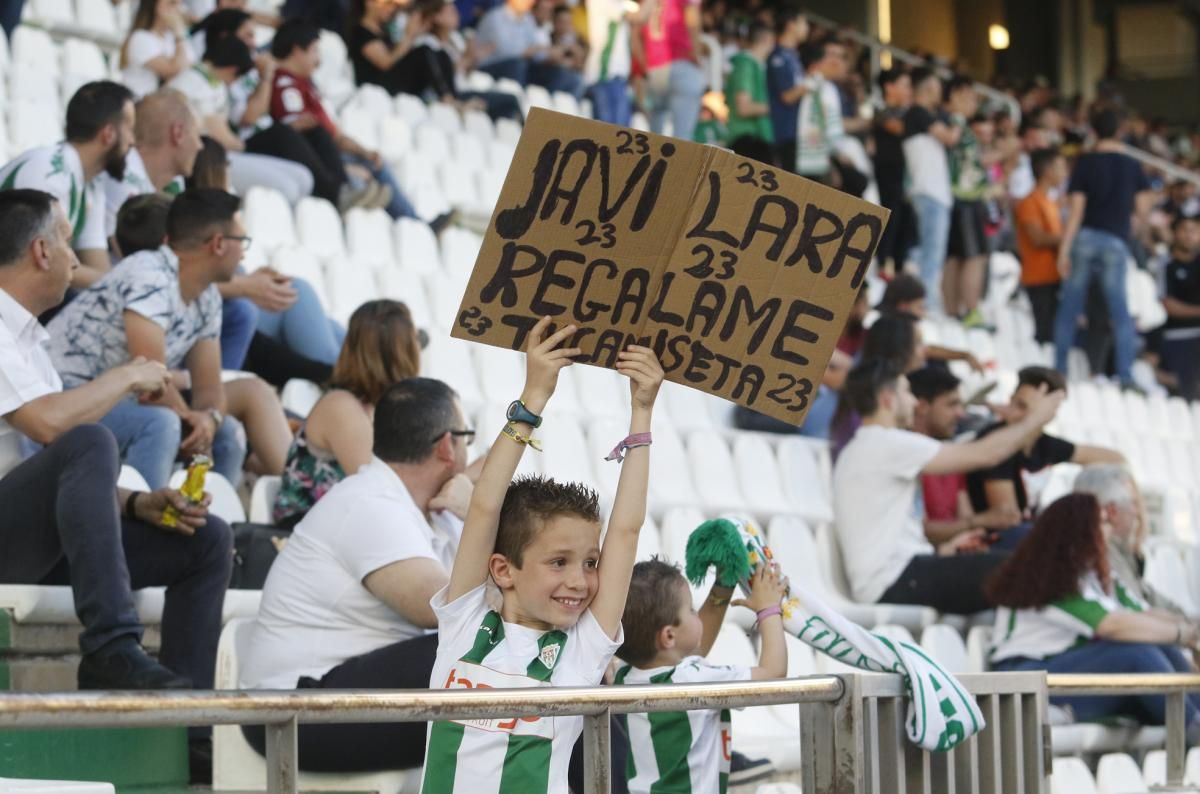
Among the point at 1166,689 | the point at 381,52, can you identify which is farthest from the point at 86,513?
the point at 381,52

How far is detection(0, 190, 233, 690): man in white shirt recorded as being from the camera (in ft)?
10.6

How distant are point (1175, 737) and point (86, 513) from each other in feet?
7.90

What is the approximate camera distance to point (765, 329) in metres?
2.78

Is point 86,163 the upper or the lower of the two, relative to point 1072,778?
upper

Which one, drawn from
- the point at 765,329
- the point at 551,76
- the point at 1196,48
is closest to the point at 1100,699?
the point at 765,329

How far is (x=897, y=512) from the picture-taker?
18.0ft

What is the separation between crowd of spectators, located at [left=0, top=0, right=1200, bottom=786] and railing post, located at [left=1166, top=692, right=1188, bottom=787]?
0.75 metres

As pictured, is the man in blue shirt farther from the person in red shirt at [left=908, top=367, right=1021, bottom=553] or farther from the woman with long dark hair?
the woman with long dark hair

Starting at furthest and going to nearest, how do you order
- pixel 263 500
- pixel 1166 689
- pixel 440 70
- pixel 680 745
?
pixel 440 70, pixel 263 500, pixel 1166 689, pixel 680 745

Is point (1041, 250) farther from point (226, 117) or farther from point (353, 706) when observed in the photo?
point (353, 706)

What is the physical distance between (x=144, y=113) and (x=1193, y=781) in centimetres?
345

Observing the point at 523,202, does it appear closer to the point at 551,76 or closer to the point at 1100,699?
the point at 1100,699

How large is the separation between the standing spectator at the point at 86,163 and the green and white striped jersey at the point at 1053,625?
2597 millimetres

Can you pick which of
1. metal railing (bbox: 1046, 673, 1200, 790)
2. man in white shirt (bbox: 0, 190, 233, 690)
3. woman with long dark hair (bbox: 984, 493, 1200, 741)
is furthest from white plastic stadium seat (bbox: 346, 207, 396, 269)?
metal railing (bbox: 1046, 673, 1200, 790)
